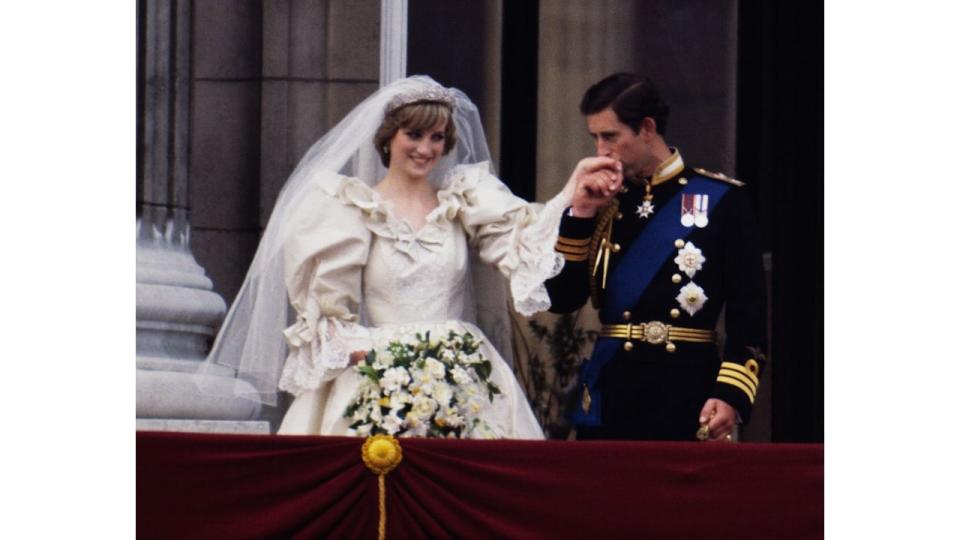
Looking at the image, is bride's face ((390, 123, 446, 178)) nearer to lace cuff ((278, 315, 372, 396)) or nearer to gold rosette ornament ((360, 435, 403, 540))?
lace cuff ((278, 315, 372, 396))

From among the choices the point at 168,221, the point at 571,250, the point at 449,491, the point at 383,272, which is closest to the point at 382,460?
the point at 449,491

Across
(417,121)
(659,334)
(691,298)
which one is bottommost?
(659,334)

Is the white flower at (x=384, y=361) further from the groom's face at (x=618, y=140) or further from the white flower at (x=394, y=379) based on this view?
the groom's face at (x=618, y=140)

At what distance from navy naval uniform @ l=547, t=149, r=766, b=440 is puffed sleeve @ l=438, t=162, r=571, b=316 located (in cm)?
8

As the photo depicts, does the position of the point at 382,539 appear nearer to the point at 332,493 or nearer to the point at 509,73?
the point at 332,493

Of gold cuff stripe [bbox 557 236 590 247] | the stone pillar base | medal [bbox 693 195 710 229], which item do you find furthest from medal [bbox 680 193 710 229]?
the stone pillar base

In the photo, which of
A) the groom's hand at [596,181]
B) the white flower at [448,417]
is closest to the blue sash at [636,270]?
the groom's hand at [596,181]

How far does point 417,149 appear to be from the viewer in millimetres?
7539

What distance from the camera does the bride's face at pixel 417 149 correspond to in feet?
24.7

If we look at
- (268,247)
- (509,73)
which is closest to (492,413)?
(268,247)

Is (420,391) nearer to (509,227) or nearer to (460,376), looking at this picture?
(460,376)

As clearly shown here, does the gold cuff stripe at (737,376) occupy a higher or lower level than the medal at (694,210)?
lower

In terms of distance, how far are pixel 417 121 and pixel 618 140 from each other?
0.66 metres

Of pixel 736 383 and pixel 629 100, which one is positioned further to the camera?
pixel 629 100
